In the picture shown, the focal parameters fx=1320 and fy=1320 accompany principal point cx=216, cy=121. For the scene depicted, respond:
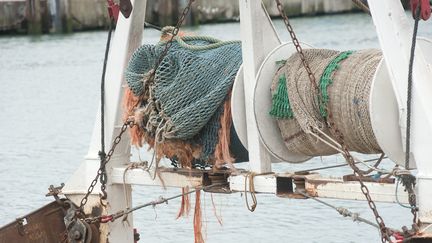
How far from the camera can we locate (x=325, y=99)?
21.0 ft

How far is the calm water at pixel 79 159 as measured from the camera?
38.1 ft

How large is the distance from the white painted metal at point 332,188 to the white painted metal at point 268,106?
0.58ft

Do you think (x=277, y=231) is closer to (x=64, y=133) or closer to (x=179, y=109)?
(x=179, y=109)

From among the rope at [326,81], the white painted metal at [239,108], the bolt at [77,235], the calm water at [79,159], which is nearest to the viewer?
the rope at [326,81]

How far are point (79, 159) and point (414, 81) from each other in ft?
41.3

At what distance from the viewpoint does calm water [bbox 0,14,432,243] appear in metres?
11.6

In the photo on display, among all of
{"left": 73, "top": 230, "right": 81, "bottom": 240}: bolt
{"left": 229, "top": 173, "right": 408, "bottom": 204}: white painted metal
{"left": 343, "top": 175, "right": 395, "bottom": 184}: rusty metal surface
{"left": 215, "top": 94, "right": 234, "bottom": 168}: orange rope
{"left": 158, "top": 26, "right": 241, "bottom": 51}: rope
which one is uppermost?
{"left": 158, "top": 26, "right": 241, "bottom": 51}: rope

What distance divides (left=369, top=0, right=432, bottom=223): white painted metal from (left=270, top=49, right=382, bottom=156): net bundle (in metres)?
0.37

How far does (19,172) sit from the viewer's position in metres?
16.8

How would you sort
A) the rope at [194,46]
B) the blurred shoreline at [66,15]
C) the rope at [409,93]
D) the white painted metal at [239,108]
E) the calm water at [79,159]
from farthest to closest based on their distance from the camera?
1. the blurred shoreline at [66,15]
2. the calm water at [79,159]
3. the rope at [194,46]
4. the white painted metal at [239,108]
5. the rope at [409,93]

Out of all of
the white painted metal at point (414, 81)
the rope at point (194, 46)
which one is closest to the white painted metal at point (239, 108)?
the rope at point (194, 46)

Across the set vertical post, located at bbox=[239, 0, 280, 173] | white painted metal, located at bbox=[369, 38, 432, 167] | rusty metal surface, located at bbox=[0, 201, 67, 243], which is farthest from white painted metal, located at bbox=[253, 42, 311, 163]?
rusty metal surface, located at bbox=[0, 201, 67, 243]

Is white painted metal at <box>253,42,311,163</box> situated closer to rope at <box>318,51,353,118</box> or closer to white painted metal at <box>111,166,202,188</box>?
rope at <box>318,51,353,118</box>

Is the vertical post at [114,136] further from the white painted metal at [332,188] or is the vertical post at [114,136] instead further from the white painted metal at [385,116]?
the white painted metal at [385,116]
